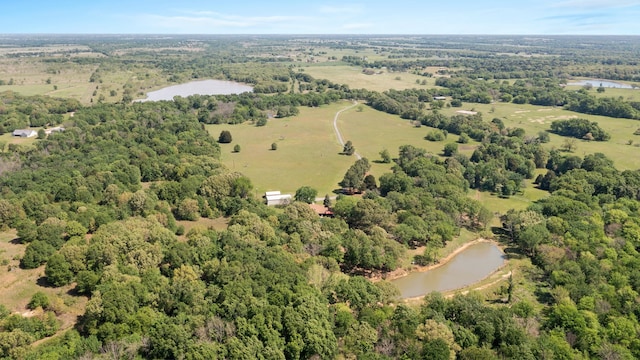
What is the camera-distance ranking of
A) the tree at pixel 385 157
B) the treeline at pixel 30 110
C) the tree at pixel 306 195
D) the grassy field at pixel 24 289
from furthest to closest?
the treeline at pixel 30 110 → the tree at pixel 385 157 → the tree at pixel 306 195 → the grassy field at pixel 24 289

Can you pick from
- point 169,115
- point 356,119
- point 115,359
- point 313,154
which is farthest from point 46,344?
point 356,119

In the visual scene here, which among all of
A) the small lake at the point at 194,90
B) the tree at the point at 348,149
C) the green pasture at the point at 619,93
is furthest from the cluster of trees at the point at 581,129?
the small lake at the point at 194,90

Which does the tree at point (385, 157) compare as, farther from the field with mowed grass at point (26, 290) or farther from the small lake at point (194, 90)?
the small lake at point (194, 90)

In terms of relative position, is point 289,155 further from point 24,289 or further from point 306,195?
point 24,289

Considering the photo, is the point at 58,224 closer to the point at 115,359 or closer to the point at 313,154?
the point at 115,359

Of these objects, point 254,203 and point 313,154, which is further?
point 313,154

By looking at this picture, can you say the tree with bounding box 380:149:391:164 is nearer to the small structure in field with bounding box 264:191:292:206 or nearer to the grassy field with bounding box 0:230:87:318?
the small structure in field with bounding box 264:191:292:206
